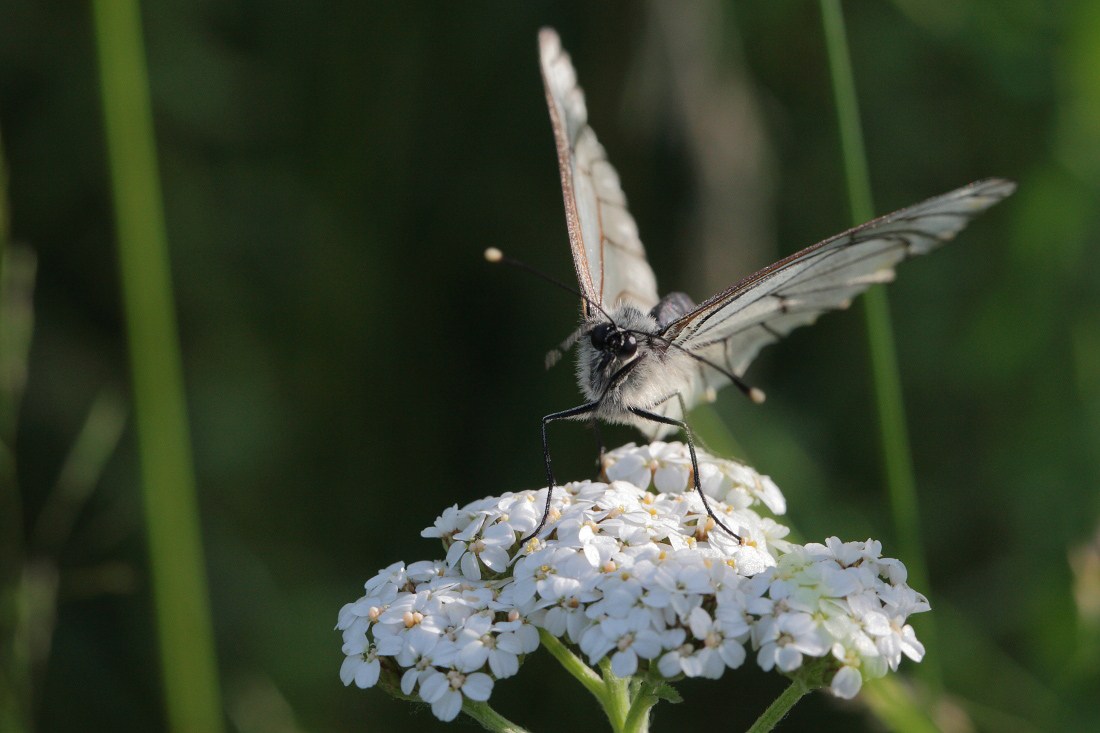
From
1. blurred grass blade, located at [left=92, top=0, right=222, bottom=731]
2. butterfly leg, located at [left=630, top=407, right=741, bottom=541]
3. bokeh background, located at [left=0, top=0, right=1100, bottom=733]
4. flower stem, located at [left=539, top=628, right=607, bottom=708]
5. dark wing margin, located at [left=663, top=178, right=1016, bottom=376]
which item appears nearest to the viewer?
flower stem, located at [left=539, top=628, right=607, bottom=708]

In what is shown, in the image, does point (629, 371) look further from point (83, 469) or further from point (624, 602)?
point (83, 469)

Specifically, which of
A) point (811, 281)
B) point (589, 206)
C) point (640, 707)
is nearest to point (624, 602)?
point (640, 707)

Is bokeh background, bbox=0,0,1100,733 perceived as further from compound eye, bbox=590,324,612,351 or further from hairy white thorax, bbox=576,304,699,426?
compound eye, bbox=590,324,612,351

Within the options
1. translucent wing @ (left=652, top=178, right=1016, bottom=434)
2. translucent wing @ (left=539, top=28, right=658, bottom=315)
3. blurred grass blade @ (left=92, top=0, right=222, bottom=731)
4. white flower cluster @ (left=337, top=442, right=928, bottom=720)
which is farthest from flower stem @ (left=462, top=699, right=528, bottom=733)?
translucent wing @ (left=539, top=28, right=658, bottom=315)

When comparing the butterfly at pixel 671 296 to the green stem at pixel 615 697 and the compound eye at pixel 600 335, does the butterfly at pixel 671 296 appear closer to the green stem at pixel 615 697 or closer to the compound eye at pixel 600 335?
the compound eye at pixel 600 335

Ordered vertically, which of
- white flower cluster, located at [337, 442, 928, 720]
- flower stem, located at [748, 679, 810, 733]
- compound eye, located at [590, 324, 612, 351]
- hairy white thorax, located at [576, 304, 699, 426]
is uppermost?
compound eye, located at [590, 324, 612, 351]
